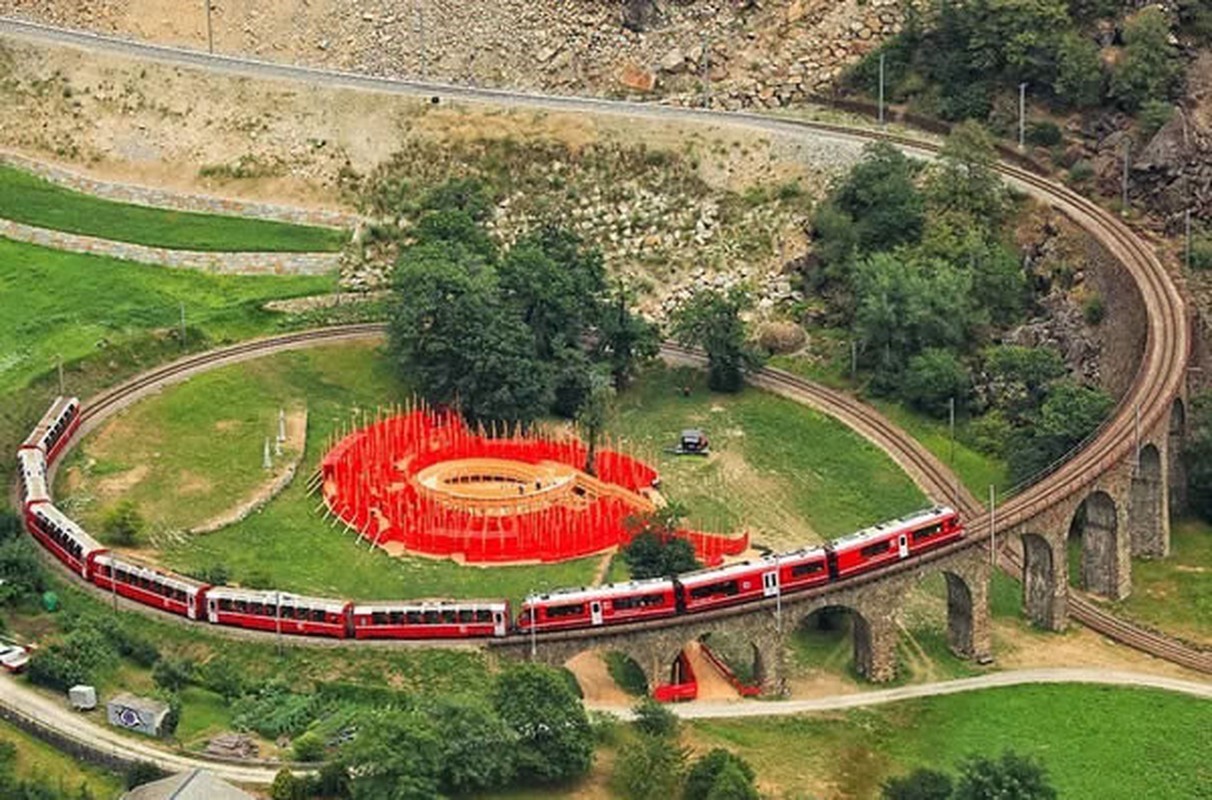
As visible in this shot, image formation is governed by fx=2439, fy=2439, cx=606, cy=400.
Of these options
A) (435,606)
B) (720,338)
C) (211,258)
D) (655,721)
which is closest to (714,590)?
(655,721)

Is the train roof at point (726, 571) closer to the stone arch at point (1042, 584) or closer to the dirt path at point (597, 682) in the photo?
the dirt path at point (597, 682)

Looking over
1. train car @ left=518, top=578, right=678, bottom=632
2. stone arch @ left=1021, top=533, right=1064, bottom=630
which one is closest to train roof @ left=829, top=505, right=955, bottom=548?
stone arch @ left=1021, top=533, right=1064, bottom=630

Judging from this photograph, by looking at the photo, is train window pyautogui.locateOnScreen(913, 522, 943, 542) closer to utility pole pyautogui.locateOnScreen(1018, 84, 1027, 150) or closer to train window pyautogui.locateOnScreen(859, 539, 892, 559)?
train window pyautogui.locateOnScreen(859, 539, 892, 559)

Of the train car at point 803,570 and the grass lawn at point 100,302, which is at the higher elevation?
the grass lawn at point 100,302

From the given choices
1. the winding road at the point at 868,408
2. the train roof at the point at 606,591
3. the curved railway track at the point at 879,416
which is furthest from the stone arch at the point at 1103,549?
the train roof at the point at 606,591

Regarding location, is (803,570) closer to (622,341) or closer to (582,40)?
(622,341)

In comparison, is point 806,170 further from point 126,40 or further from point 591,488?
point 126,40

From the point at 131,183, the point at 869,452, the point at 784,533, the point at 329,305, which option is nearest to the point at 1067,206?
the point at 869,452
